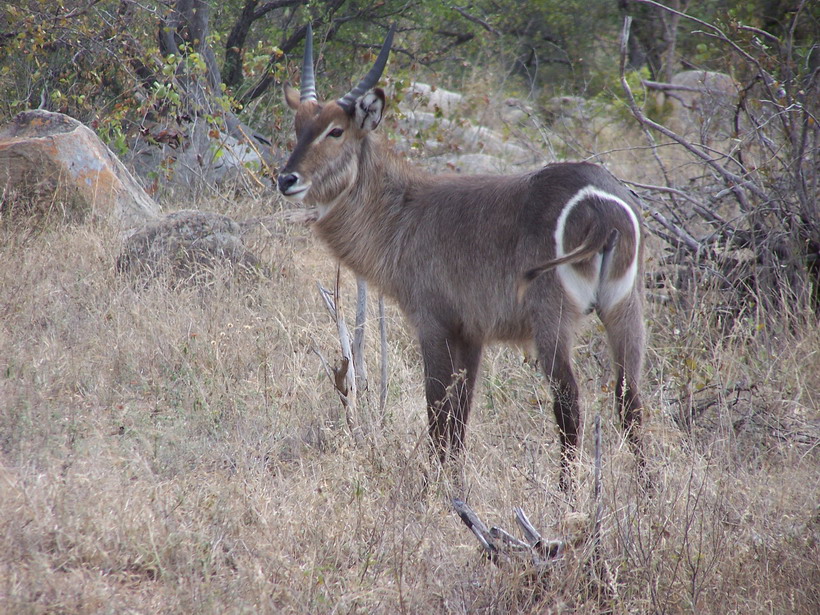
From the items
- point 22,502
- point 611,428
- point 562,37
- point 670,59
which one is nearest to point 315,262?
point 611,428

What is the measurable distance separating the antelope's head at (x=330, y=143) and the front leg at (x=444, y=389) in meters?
0.88

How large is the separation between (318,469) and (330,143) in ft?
4.82

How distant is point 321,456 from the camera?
3.40m

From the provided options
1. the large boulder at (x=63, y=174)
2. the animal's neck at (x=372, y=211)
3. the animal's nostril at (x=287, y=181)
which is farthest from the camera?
the large boulder at (x=63, y=174)

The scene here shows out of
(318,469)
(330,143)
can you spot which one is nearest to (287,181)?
(330,143)

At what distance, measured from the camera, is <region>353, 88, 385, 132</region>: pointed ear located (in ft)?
11.9

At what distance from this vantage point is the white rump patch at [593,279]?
301cm

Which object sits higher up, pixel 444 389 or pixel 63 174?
pixel 63 174

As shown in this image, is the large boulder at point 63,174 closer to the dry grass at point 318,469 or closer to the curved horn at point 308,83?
the dry grass at point 318,469

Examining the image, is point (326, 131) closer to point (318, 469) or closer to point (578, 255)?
point (578, 255)

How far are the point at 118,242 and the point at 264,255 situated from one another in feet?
3.25

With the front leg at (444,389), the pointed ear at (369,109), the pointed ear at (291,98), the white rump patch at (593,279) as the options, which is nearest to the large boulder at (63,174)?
the pointed ear at (291,98)

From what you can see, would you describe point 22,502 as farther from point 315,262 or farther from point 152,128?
point 152,128

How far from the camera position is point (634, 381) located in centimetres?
317
